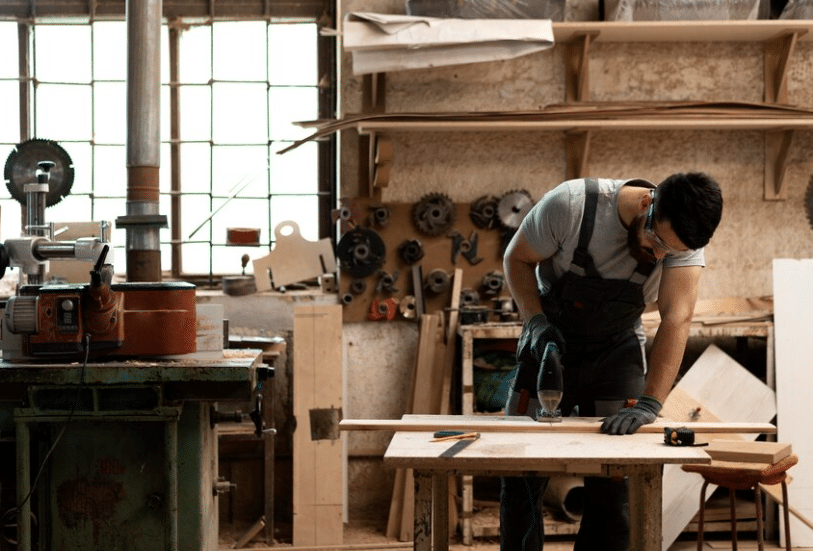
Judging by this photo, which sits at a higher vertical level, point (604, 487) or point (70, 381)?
point (70, 381)

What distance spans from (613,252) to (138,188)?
70.1 inches

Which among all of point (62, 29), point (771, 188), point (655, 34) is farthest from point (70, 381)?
point (771, 188)

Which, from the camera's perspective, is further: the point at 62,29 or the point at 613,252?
the point at 62,29

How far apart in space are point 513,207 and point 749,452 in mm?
1562

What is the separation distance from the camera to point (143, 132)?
3.65 meters

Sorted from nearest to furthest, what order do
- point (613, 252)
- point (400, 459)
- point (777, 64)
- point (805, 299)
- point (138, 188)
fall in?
point (400, 459) → point (613, 252) → point (138, 188) → point (805, 299) → point (777, 64)

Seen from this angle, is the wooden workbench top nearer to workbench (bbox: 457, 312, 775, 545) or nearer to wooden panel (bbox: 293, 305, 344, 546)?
workbench (bbox: 457, 312, 775, 545)

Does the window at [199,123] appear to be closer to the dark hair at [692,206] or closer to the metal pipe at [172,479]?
the metal pipe at [172,479]

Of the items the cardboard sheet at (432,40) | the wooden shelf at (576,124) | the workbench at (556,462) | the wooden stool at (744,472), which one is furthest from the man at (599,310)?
the cardboard sheet at (432,40)

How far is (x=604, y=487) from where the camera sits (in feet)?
9.21

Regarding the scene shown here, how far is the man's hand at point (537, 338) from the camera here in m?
2.76

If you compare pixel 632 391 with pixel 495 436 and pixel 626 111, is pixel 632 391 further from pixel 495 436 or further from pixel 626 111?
pixel 626 111

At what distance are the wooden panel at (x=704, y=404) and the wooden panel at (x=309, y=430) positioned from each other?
4.48 feet

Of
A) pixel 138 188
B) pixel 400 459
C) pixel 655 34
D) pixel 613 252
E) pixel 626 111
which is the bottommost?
pixel 400 459
